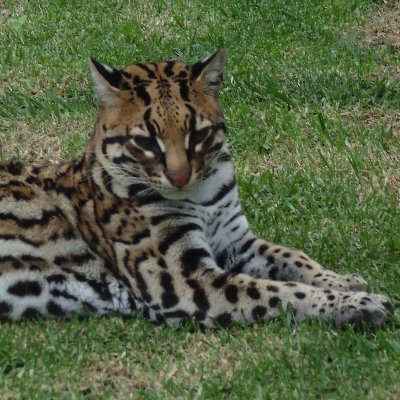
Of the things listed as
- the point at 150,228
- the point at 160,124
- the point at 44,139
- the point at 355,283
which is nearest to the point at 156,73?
the point at 160,124


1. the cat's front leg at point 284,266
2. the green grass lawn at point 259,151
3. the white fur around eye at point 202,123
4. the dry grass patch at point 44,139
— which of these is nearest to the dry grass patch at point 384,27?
the green grass lawn at point 259,151

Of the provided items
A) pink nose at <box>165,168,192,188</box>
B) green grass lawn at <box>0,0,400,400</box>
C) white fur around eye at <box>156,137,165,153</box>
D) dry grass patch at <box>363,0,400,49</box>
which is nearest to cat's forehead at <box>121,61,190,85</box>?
white fur around eye at <box>156,137,165,153</box>

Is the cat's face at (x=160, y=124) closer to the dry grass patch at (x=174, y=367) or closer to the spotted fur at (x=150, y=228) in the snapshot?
the spotted fur at (x=150, y=228)

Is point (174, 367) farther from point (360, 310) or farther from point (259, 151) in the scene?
point (259, 151)

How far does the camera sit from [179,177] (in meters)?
7.14

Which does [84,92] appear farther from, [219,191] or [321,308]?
[321,308]

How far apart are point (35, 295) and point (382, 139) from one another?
387cm

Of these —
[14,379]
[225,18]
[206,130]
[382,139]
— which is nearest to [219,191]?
[206,130]

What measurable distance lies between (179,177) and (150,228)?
0.49m

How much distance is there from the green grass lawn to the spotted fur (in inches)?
6.7

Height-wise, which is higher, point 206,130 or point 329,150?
point 206,130

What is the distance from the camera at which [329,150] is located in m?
9.91

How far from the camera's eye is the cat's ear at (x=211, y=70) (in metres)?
7.49

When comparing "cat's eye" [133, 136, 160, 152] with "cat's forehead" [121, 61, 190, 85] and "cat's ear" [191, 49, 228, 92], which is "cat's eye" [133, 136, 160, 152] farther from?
"cat's ear" [191, 49, 228, 92]
